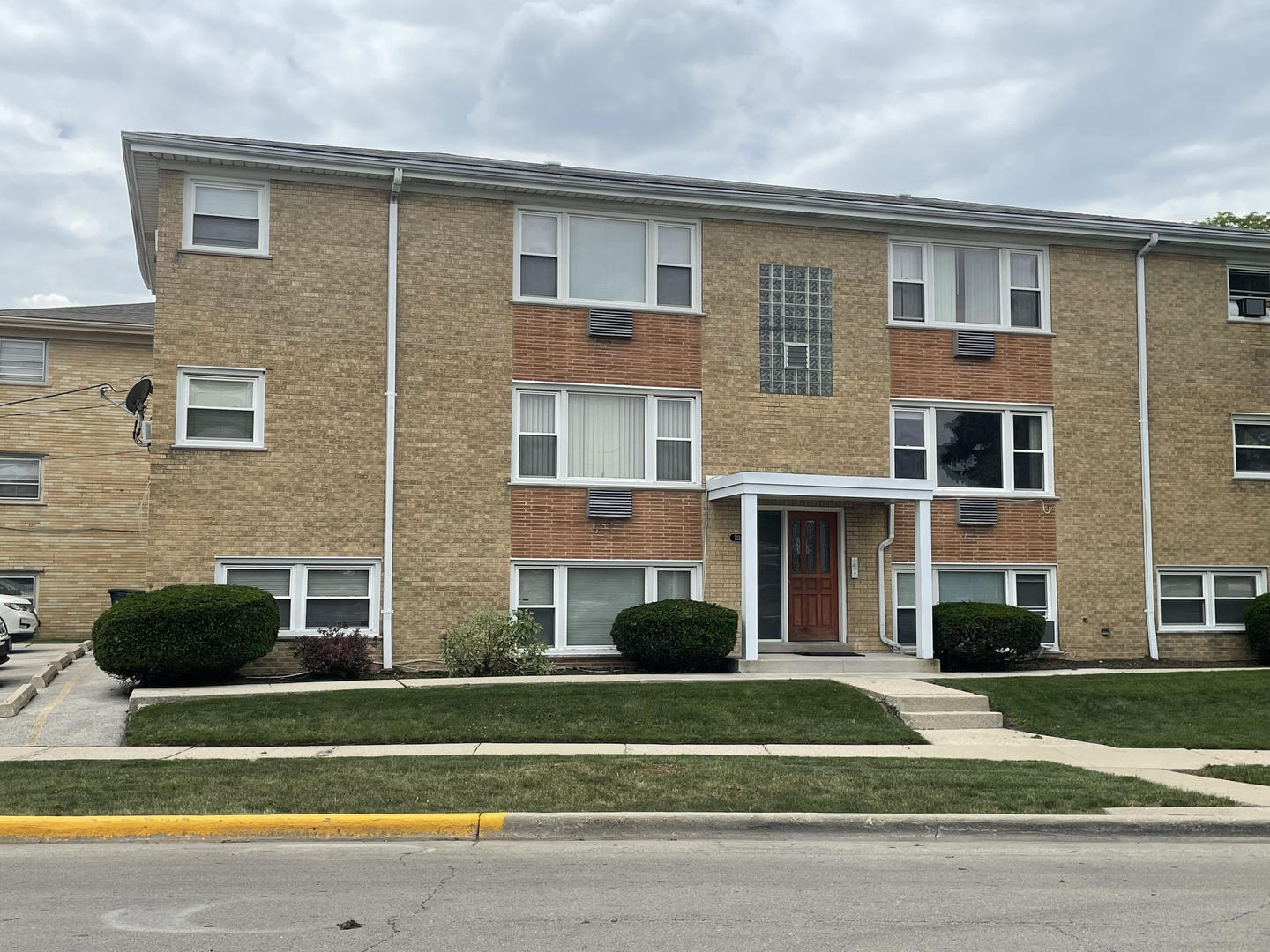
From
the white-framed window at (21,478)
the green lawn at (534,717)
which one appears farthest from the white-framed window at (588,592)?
the white-framed window at (21,478)

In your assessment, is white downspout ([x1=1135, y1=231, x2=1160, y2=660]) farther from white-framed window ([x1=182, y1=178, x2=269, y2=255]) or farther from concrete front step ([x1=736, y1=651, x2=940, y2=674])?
white-framed window ([x1=182, y1=178, x2=269, y2=255])

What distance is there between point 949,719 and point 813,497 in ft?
17.0

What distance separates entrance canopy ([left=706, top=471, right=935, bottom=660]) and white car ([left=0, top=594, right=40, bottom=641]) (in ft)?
47.9

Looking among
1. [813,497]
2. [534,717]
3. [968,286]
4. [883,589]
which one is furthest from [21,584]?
[968,286]

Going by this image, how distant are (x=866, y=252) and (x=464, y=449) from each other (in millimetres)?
7473

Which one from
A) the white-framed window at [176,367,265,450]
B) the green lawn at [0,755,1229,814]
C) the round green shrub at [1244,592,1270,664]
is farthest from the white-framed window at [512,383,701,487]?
the round green shrub at [1244,592,1270,664]

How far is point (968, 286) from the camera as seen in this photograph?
Result: 20516 millimetres

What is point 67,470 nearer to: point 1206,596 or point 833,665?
point 833,665

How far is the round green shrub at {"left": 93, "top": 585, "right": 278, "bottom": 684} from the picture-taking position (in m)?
15.0

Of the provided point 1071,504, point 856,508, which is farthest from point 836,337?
point 1071,504

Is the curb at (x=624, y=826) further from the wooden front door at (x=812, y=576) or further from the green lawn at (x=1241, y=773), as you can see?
the wooden front door at (x=812, y=576)

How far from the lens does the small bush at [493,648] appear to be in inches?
661

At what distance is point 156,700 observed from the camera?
14125mm

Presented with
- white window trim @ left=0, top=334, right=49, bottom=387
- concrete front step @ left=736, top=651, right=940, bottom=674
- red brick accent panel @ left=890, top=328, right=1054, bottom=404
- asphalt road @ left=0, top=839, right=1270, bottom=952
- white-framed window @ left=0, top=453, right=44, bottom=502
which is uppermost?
white window trim @ left=0, top=334, right=49, bottom=387
